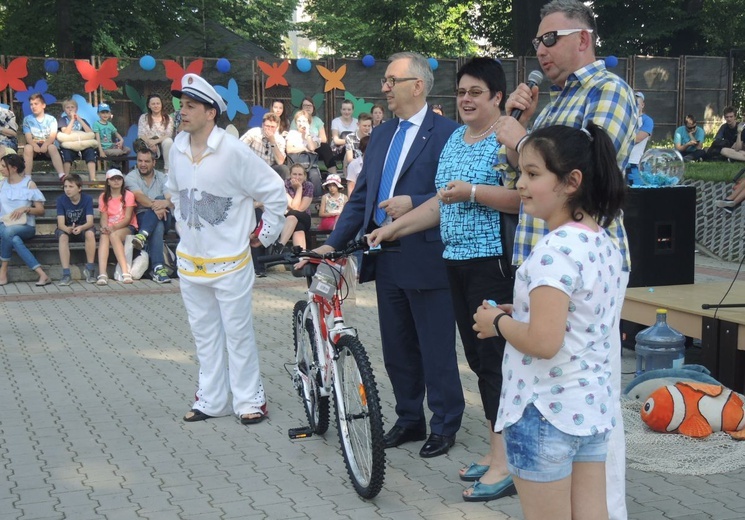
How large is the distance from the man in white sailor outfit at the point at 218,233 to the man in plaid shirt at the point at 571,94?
2.47 metres

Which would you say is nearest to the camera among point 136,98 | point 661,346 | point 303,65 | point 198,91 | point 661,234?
point 198,91

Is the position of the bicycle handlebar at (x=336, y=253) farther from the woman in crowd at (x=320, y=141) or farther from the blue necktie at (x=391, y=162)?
the woman in crowd at (x=320, y=141)

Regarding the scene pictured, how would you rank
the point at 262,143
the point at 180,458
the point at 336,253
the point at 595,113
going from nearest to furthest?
the point at 595,113 → the point at 336,253 → the point at 180,458 → the point at 262,143

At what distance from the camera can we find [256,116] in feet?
60.2

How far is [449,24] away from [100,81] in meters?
22.7

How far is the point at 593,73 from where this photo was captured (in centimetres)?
399

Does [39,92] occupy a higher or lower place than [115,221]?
higher

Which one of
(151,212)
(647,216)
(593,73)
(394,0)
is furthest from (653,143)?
(593,73)

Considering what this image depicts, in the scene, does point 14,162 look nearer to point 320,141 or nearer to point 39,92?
point 39,92

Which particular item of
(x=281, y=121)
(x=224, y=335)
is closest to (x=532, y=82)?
(x=224, y=335)

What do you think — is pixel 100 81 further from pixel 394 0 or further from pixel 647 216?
pixel 394 0

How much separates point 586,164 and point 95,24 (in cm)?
2424

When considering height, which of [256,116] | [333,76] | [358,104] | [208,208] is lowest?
[208,208]

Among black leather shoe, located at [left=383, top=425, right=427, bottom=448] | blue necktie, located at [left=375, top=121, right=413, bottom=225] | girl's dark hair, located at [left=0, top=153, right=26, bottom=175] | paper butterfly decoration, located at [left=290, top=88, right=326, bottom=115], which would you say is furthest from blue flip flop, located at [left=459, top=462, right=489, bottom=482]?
paper butterfly decoration, located at [left=290, top=88, right=326, bottom=115]
